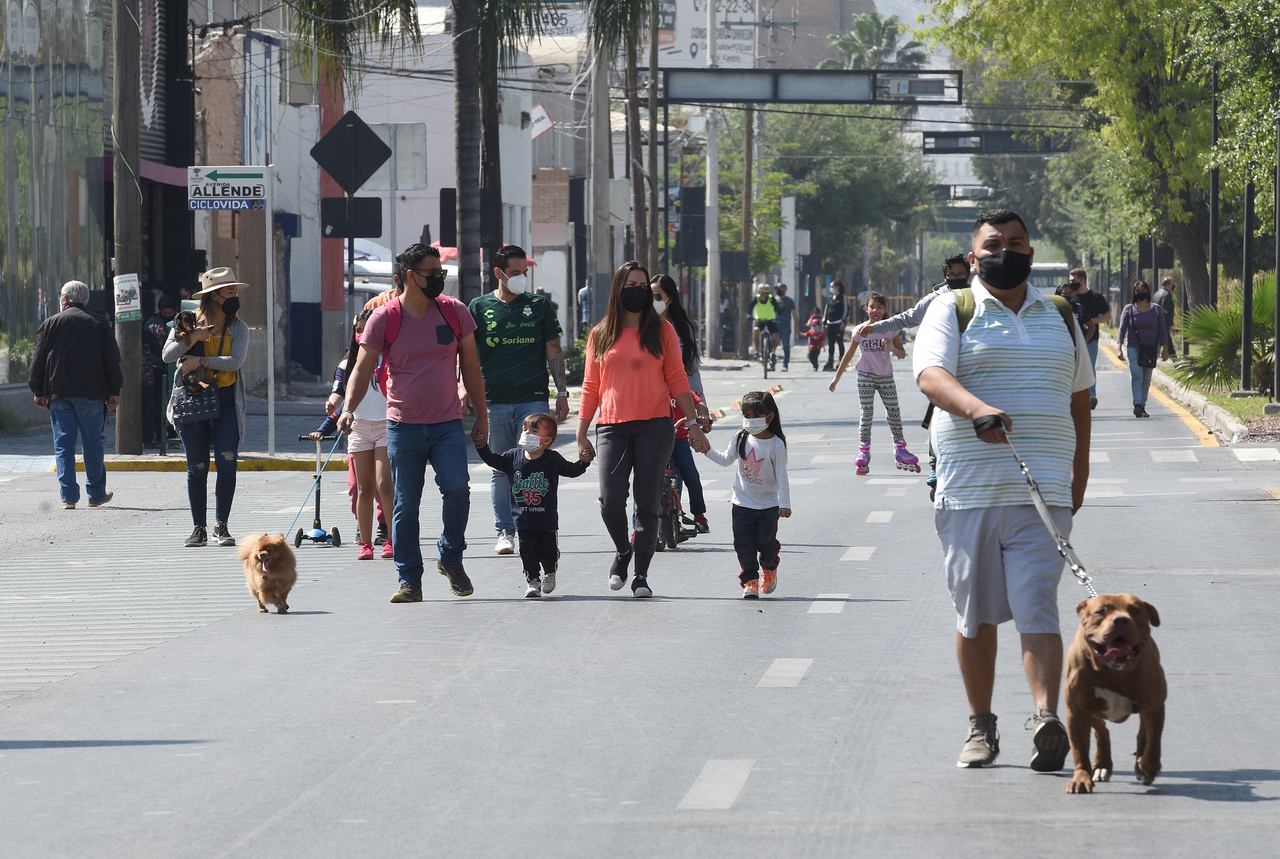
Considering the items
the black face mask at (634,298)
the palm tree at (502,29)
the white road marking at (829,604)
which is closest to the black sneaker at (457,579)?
the black face mask at (634,298)

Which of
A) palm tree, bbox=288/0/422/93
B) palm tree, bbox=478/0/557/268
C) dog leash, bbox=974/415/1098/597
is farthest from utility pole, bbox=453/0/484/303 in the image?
dog leash, bbox=974/415/1098/597

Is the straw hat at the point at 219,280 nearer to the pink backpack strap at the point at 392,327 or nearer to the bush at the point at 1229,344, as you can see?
the pink backpack strap at the point at 392,327

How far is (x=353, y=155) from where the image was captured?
64.4 ft

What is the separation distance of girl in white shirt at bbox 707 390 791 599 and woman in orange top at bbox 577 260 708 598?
1.01ft

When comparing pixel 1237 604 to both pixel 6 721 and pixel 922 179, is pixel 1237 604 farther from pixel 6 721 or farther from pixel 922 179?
pixel 922 179

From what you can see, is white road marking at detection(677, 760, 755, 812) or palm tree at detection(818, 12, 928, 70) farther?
palm tree at detection(818, 12, 928, 70)

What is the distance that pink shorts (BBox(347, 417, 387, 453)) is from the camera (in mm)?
11805

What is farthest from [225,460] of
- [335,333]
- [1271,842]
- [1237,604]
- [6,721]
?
[335,333]

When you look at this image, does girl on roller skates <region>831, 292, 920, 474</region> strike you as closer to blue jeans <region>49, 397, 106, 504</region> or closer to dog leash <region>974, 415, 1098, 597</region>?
blue jeans <region>49, 397, 106, 504</region>

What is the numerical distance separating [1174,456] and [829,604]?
34.3 feet

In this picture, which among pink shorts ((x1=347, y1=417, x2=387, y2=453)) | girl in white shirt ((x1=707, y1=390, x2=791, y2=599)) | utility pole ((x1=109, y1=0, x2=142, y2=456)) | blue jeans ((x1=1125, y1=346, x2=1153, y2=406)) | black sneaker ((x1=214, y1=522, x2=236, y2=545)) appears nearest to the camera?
girl in white shirt ((x1=707, y1=390, x2=791, y2=599))

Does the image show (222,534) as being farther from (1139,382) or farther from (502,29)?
(1139,382)

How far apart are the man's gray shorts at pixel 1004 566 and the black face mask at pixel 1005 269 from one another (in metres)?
0.71

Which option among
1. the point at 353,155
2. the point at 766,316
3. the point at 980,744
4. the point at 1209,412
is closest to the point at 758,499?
the point at 980,744
